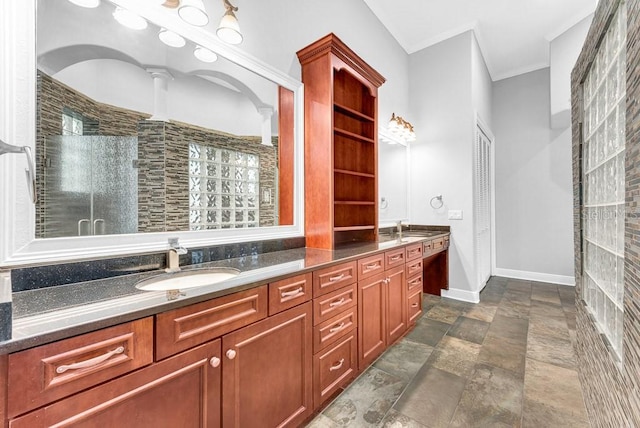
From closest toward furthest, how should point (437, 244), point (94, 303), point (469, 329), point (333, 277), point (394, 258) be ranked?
1. point (94, 303)
2. point (333, 277)
3. point (394, 258)
4. point (469, 329)
5. point (437, 244)

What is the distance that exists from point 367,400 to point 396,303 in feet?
2.65

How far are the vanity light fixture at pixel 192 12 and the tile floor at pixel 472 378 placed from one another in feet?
7.26

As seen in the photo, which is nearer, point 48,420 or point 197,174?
point 48,420

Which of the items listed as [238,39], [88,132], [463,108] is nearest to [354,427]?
[88,132]

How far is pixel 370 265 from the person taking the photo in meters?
1.96

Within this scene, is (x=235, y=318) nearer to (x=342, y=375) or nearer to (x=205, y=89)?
(x=342, y=375)

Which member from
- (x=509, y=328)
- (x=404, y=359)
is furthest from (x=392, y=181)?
(x=404, y=359)

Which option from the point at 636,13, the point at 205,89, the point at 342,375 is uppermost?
the point at 205,89

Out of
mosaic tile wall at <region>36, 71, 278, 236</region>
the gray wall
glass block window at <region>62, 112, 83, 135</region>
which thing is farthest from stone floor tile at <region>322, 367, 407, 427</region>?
the gray wall

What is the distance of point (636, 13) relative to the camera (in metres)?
0.90

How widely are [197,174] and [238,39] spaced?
0.81 metres

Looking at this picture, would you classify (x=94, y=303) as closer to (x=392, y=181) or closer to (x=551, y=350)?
(x=551, y=350)

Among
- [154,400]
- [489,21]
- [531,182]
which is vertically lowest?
[154,400]

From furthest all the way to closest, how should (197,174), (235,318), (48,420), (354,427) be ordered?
(197,174) < (354,427) < (235,318) < (48,420)
